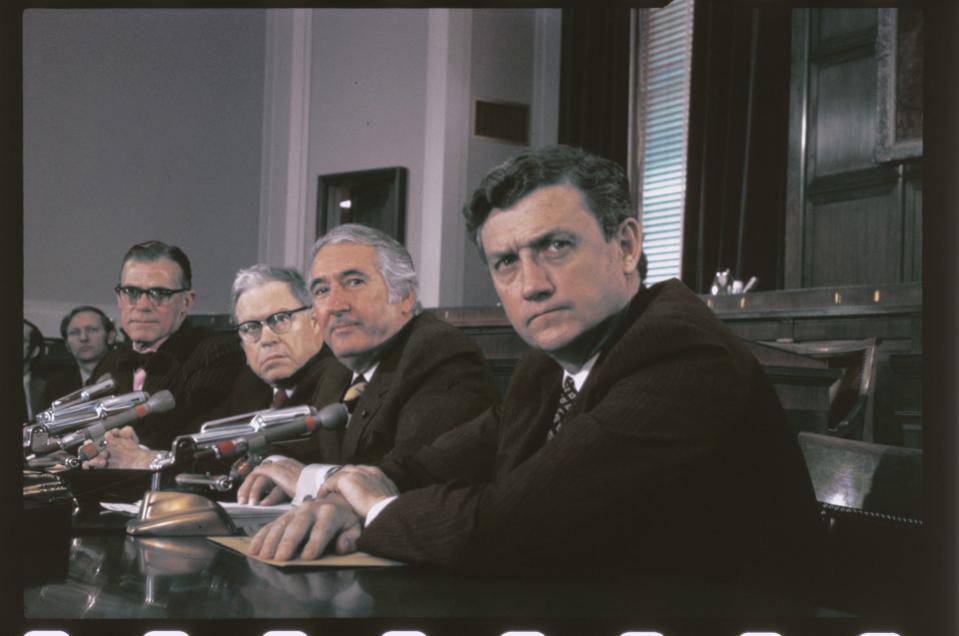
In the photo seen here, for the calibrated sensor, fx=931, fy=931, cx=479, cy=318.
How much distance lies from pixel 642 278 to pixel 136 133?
3.50 ft

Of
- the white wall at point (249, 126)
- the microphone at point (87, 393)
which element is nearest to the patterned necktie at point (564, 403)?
the white wall at point (249, 126)

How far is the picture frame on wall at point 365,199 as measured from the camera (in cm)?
188

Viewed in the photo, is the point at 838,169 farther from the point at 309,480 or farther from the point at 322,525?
the point at 322,525

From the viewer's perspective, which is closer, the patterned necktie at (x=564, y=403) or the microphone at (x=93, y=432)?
the patterned necktie at (x=564, y=403)

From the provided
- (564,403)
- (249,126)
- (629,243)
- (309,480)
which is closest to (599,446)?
(564,403)

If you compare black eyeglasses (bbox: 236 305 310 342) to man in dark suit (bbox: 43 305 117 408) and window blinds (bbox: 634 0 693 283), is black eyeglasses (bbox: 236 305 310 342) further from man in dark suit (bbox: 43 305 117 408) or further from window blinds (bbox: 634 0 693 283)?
window blinds (bbox: 634 0 693 283)

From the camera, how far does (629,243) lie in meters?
1.33

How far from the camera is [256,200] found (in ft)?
6.05

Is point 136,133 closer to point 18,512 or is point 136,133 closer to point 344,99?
point 344,99

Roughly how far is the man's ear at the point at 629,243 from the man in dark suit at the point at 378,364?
1.74 feet

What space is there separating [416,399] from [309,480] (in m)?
0.29

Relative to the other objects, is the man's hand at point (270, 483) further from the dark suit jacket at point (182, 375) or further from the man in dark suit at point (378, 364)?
the dark suit jacket at point (182, 375)

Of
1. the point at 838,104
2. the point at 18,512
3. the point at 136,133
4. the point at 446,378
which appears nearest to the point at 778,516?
the point at 446,378

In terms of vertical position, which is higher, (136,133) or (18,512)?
(136,133)
